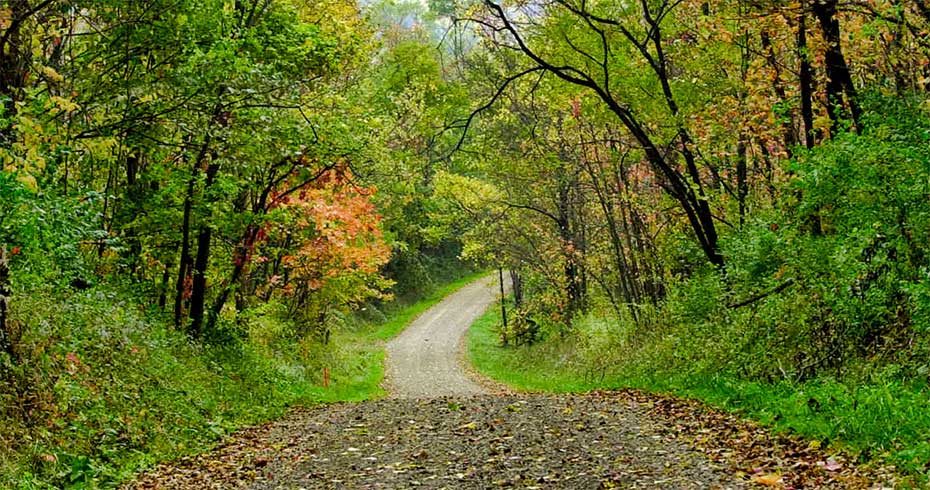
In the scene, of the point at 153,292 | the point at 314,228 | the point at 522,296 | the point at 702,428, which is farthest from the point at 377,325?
the point at 702,428

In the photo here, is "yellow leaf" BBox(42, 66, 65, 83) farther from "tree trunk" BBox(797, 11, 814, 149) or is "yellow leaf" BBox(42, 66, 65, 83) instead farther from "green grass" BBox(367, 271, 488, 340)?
"green grass" BBox(367, 271, 488, 340)

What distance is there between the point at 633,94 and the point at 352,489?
30.5 feet

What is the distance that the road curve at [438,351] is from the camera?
24316 mm

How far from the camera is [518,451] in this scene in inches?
331

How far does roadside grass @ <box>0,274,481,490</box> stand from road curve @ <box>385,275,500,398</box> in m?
8.03

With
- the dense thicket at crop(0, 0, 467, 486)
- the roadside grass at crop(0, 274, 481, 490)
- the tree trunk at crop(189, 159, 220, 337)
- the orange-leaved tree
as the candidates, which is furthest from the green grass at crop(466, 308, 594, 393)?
the tree trunk at crop(189, 159, 220, 337)

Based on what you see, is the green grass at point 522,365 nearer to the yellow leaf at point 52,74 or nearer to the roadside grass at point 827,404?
the roadside grass at point 827,404

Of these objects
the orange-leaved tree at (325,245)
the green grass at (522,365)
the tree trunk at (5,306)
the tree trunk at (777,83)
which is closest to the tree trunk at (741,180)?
the tree trunk at (777,83)

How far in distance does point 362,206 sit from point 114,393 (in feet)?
35.7

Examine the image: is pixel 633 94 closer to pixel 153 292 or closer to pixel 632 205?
pixel 632 205

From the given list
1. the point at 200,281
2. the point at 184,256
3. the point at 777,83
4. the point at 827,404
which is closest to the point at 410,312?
the point at 200,281

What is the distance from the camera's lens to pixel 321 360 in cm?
2120

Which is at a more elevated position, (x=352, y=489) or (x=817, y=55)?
(x=817, y=55)

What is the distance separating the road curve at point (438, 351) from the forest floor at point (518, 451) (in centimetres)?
955
